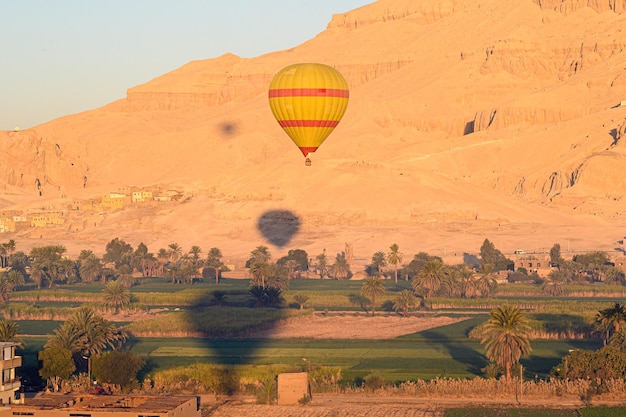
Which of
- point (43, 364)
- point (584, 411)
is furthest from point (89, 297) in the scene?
point (584, 411)

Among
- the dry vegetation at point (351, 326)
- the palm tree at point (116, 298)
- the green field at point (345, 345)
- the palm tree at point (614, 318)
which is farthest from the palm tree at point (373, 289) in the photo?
the palm tree at point (614, 318)

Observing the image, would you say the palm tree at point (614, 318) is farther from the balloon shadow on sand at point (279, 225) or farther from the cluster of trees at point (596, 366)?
the balloon shadow on sand at point (279, 225)

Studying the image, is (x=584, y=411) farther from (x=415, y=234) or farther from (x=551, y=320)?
(x=415, y=234)

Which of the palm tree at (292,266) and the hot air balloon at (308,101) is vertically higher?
the hot air balloon at (308,101)

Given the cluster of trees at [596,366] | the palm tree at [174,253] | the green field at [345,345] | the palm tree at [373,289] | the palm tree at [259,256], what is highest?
the palm tree at [174,253]

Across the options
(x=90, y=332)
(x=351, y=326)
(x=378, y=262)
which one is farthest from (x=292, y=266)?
(x=90, y=332)

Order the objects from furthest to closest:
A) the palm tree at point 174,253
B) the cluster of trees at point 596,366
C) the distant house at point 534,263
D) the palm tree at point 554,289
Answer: the palm tree at point 174,253 → the distant house at point 534,263 → the palm tree at point 554,289 → the cluster of trees at point 596,366
